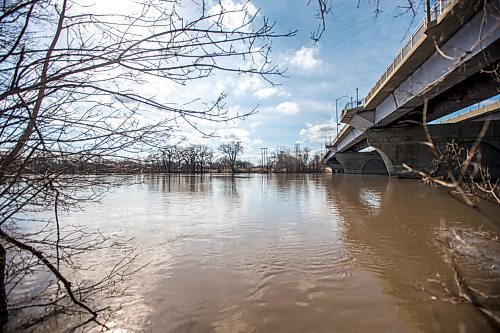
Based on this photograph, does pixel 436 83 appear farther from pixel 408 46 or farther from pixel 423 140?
pixel 423 140

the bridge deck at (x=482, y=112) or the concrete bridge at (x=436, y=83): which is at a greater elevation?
the bridge deck at (x=482, y=112)

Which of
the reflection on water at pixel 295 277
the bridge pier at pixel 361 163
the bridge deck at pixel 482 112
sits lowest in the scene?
the reflection on water at pixel 295 277

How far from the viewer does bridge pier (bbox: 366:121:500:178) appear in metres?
30.6

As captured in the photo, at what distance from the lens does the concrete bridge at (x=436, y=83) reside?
393 centimetres

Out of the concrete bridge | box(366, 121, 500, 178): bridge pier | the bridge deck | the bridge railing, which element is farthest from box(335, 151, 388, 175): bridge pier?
the bridge railing

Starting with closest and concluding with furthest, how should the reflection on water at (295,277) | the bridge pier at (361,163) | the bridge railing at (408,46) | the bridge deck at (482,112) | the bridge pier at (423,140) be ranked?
the reflection on water at (295,277) → the bridge railing at (408,46) → the bridge deck at (482,112) → the bridge pier at (423,140) → the bridge pier at (361,163)

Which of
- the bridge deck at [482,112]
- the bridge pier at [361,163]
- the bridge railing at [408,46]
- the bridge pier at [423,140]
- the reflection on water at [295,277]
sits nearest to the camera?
the reflection on water at [295,277]

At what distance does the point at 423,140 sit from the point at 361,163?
1396 inches

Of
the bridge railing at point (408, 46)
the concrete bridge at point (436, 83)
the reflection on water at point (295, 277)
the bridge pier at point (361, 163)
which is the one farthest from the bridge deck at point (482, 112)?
the reflection on water at point (295, 277)

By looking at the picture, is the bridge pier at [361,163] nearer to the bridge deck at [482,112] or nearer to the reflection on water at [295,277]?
the bridge deck at [482,112]

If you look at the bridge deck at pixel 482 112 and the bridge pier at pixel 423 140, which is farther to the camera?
the bridge pier at pixel 423 140

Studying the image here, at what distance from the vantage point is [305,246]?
726 centimetres

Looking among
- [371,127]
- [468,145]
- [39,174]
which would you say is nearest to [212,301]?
[39,174]

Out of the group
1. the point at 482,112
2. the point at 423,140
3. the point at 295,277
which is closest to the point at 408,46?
the point at 295,277
